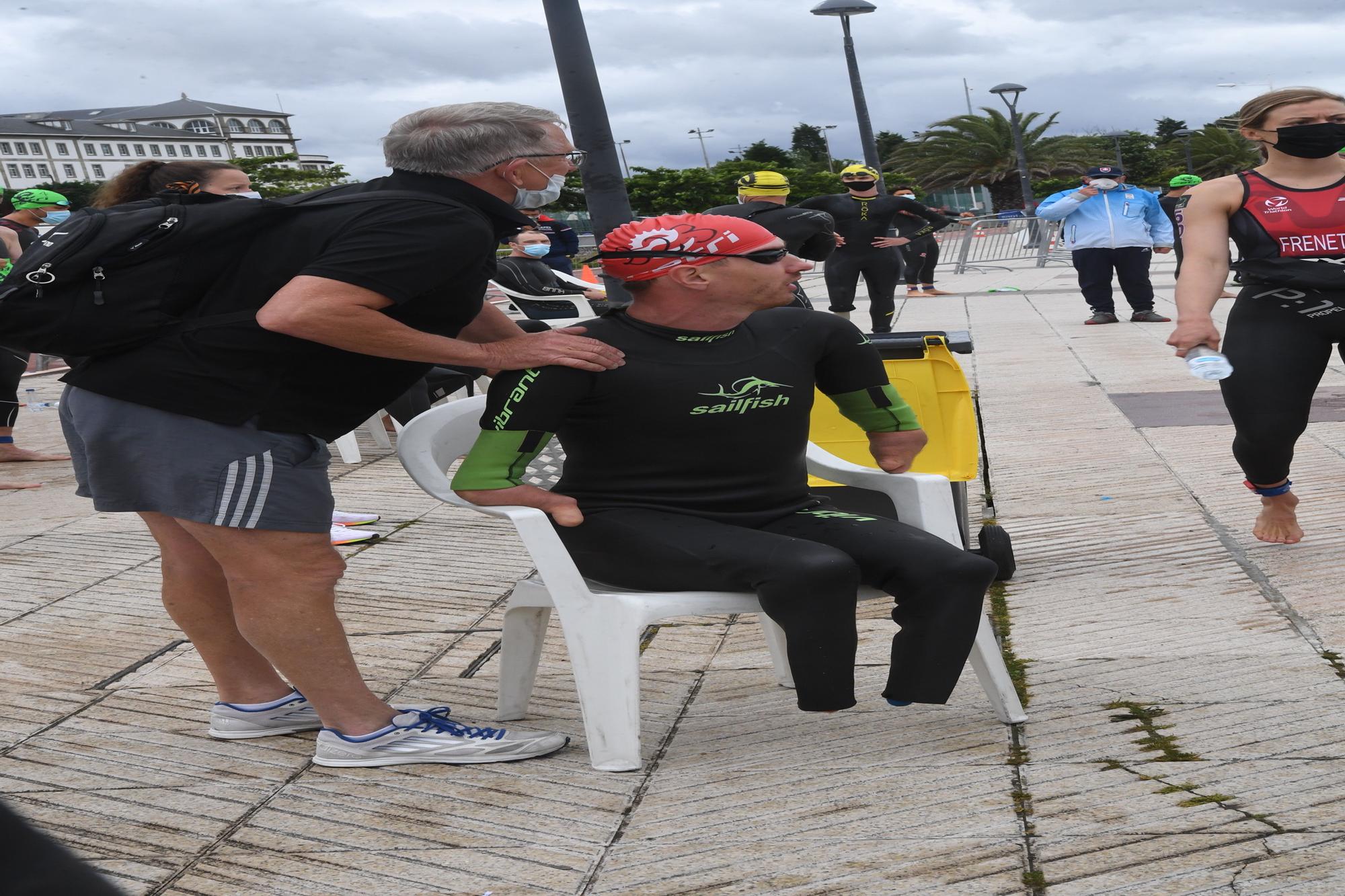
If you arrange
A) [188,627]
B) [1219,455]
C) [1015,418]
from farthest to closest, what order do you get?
[1015,418] < [1219,455] < [188,627]

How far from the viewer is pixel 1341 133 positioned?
4.49 metres

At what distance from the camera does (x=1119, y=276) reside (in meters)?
14.0

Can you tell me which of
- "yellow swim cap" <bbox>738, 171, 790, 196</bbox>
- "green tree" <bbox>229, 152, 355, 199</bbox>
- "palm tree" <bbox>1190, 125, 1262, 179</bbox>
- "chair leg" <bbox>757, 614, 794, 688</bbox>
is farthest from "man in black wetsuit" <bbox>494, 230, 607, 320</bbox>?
"green tree" <bbox>229, 152, 355, 199</bbox>

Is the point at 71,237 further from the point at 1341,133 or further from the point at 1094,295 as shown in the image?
the point at 1094,295

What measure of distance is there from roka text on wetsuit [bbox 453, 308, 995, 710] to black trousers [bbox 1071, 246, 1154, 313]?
11.2 m

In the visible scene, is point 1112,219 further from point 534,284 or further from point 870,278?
point 534,284

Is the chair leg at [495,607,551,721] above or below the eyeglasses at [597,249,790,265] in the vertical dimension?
below

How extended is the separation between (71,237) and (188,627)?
1.06 m

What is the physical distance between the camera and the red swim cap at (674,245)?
10.6 ft

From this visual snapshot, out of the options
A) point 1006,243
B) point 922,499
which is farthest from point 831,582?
point 1006,243

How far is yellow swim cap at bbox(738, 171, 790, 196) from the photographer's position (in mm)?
6680

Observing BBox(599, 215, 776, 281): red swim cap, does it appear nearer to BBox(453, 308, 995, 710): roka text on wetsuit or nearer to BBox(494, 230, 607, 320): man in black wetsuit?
BBox(453, 308, 995, 710): roka text on wetsuit

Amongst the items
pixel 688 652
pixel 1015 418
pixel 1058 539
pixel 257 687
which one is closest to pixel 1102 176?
pixel 1015 418

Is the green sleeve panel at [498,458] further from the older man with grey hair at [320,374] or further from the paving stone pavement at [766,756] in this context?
the paving stone pavement at [766,756]
